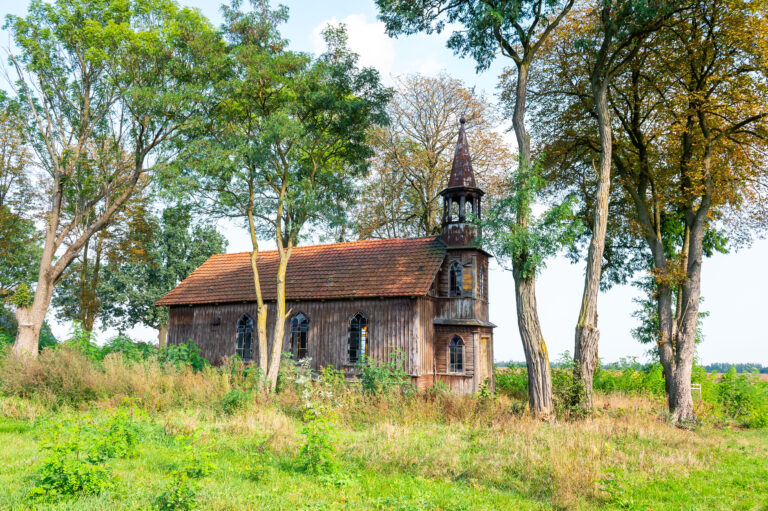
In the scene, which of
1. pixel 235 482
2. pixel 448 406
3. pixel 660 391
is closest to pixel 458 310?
pixel 448 406

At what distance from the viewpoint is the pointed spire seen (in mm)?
22062

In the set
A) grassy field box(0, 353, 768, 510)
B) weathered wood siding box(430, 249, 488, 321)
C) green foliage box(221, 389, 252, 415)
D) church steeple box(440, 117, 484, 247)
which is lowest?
grassy field box(0, 353, 768, 510)

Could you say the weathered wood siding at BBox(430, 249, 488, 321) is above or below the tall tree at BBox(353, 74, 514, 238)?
below

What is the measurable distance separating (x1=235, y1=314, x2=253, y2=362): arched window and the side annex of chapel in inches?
1.8

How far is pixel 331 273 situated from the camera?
2288 centimetres

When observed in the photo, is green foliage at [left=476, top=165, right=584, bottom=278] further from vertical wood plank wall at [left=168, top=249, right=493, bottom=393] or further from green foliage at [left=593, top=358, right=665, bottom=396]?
green foliage at [left=593, top=358, right=665, bottom=396]

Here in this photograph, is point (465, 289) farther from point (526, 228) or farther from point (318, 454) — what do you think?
point (318, 454)

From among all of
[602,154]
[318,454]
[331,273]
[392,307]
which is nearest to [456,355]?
[392,307]

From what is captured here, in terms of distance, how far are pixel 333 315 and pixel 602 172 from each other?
11.8 m

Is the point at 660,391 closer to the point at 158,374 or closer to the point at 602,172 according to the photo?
the point at 602,172

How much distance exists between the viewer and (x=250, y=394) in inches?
567

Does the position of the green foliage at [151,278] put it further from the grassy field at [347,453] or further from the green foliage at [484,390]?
the green foliage at [484,390]

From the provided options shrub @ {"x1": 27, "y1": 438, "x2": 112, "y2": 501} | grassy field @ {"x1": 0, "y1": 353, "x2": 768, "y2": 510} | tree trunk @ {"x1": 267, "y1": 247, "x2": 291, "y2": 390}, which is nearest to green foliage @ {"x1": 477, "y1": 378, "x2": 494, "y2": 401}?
grassy field @ {"x1": 0, "y1": 353, "x2": 768, "y2": 510}

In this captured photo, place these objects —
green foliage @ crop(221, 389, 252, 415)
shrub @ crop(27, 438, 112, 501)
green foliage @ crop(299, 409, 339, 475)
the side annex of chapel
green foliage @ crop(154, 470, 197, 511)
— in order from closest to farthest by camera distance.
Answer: green foliage @ crop(154, 470, 197, 511), shrub @ crop(27, 438, 112, 501), green foliage @ crop(299, 409, 339, 475), green foliage @ crop(221, 389, 252, 415), the side annex of chapel
